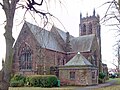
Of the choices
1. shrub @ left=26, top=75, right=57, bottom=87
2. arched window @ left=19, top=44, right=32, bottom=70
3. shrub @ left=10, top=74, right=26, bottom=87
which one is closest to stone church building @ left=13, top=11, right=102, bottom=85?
arched window @ left=19, top=44, right=32, bottom=70

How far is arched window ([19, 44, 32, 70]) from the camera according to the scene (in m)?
41.2

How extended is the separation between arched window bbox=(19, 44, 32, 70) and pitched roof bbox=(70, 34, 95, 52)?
36.9 ft

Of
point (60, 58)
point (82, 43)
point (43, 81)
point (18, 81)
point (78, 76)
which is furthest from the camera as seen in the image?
point (82, 43)

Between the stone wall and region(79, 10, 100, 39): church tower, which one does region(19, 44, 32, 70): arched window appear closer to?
the stone wall

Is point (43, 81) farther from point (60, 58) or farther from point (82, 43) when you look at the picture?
point (82, 43)

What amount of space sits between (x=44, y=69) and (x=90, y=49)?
11.0m

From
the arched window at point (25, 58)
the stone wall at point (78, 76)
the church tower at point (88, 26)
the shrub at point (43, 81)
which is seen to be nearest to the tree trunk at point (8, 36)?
the shrub at point (43, 81)

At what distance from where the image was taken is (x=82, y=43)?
160ft

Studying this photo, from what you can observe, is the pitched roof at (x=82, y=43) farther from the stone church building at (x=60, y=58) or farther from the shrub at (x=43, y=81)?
the shrub at (x=43, y=81)

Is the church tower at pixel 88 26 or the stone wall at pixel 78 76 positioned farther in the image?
the church tower at pixel 88 26

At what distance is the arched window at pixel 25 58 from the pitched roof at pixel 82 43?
442 inches

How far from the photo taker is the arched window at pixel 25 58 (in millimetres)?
41194

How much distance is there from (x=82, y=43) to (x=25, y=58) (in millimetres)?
13351

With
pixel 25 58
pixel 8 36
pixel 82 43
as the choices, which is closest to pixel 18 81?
pixel 25 58
